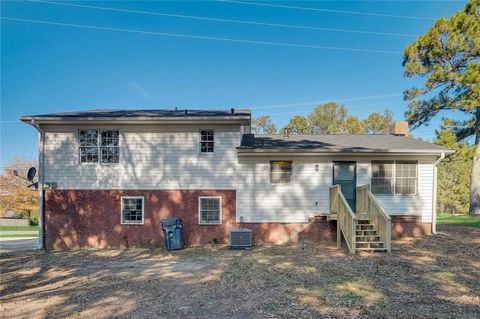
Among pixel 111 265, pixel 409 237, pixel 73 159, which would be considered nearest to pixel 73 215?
pixel 73 159

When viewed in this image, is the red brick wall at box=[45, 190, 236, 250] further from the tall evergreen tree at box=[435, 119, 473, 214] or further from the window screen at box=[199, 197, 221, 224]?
the tall evergreen tree at box=[435, 119, 473, 214]

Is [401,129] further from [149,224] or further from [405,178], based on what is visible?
[149,224]

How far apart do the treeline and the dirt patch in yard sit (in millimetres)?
27173

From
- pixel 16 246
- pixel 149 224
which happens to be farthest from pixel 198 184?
pixel 16 246

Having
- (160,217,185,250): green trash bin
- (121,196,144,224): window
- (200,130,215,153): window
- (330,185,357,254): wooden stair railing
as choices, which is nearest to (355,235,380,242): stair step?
(330,185,357,254): wooden stair railing

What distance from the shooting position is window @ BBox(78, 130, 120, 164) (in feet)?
41.2

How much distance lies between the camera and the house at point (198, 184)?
1238 centimetres

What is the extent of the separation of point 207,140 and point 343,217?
586cm

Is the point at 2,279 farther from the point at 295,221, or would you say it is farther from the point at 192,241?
the point at 295,221

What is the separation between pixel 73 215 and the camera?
1245 cm

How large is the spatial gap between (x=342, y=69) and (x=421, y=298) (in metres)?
25.7

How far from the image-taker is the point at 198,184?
12.4m

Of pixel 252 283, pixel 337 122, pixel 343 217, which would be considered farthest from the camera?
pixel 337 122

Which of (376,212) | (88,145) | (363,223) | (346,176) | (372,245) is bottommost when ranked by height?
(372,245)
